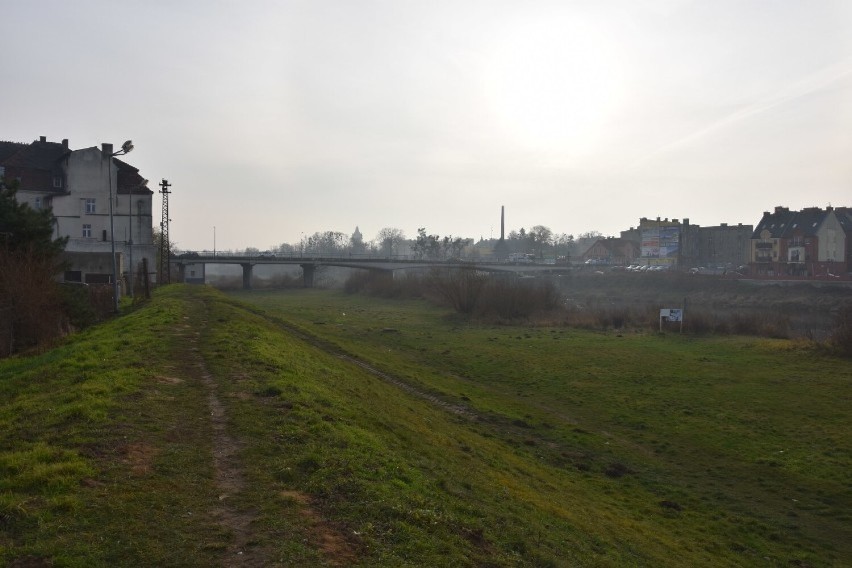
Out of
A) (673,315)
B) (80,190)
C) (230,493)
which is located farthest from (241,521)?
(80,190)

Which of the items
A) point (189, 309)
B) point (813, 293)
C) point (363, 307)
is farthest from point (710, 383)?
point (813, 293)

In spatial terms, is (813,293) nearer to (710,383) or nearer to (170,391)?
(710,383)

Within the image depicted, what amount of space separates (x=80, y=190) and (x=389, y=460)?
197 feet

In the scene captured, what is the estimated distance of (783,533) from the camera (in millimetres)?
15789

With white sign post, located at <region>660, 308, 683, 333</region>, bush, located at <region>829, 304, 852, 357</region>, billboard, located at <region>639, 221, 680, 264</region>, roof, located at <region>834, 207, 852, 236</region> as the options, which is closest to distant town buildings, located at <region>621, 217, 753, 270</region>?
billboard, located at <region>639, 221, 680, 264</region>

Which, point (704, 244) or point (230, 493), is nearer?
point (230, 493)

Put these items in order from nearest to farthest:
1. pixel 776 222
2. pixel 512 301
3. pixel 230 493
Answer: pixel 230 493, pixel 512 301, pixel 776 222

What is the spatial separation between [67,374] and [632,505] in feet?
45.1

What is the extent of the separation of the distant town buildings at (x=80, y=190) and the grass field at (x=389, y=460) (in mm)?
36676

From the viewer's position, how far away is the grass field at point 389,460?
25.8ft

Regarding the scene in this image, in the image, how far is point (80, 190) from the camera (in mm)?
61406

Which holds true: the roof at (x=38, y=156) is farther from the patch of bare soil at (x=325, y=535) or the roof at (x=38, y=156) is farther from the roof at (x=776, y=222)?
the roof at (x=776, y=222)

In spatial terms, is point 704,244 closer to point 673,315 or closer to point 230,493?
point 673,315

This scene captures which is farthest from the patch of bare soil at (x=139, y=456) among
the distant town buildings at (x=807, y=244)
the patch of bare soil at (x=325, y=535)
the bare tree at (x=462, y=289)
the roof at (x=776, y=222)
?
the roof at (x=776, y=222)
